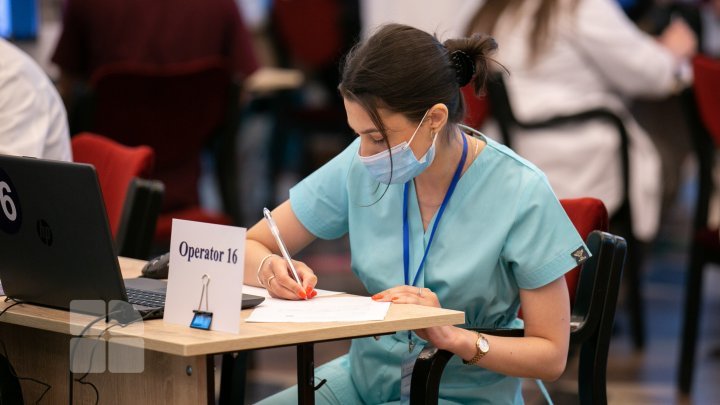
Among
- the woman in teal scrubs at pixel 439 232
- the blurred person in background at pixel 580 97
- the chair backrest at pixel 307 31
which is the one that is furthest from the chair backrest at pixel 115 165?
the chair backrest at pixel 307 31

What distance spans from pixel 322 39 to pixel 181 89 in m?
3.66

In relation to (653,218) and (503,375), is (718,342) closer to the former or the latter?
(653,218)

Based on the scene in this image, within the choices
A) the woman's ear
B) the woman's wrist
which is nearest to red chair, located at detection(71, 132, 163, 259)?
the woman's ear

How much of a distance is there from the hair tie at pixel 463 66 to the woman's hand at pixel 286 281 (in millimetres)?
440

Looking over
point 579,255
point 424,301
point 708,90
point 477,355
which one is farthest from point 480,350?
point 708,90

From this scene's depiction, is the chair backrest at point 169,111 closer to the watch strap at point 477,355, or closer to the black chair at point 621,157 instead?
the black chair at point 621,157

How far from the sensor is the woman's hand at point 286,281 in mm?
2088

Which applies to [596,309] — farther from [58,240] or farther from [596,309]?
[58,240]

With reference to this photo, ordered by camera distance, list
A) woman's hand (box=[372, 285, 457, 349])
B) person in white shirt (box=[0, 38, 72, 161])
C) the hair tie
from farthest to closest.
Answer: person in white shirt (box=[0, 38, 72, 161])
the hair tie
woman's hand (box=[372, 285, 457, 349])

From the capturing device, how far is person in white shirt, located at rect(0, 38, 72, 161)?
275 centimetres

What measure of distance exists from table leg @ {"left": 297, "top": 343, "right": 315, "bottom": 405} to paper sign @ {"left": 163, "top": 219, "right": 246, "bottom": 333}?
16cm

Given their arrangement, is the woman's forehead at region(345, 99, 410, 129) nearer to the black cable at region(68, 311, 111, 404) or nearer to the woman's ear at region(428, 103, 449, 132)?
the woman's ear at region(428, 103, 449, 132)

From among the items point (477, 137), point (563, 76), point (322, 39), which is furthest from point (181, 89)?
point (322, 39)

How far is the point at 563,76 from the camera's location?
4.52 meters
